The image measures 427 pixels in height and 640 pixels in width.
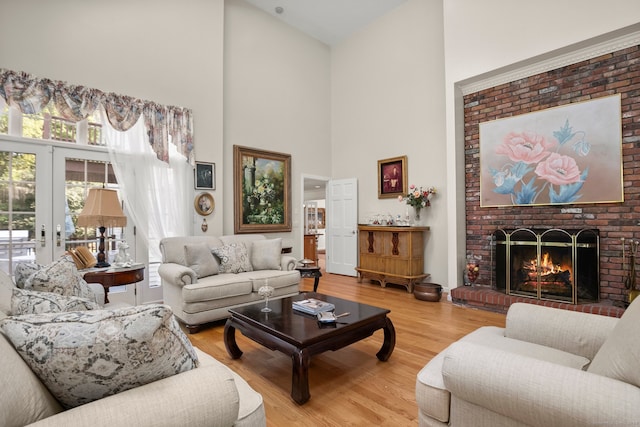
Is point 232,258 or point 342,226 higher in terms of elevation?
point 342,226

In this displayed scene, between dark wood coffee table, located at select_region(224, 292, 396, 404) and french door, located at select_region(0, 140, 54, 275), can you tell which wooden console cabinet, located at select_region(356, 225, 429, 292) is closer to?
dark wood coffee table, located at select_region(224, 292, 396, 404)

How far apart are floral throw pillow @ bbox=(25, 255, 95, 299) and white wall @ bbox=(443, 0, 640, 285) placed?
14.3 feet

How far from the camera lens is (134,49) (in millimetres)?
4355

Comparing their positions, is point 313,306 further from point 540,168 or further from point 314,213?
point 314,213

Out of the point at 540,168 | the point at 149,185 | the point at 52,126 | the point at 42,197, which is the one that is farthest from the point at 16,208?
the point at 540,168

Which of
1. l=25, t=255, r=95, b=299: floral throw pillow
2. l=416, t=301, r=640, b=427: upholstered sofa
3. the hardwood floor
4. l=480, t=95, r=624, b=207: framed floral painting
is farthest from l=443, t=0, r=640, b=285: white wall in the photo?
l=25, t=255, r=95, b=299: floral throw pillow

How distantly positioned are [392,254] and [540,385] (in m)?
4.32

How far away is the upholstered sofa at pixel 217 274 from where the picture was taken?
11.1 feet

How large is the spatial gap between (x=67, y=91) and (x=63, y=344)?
4.03 metres

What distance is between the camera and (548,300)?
153 inches

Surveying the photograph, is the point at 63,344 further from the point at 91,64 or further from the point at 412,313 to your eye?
the point at 91,64

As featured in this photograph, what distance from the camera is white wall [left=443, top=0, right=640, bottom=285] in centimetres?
354

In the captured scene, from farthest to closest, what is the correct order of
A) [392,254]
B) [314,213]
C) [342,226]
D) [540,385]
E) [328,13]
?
[314,213], [342,226], [328,13], [392,254], [540,385]

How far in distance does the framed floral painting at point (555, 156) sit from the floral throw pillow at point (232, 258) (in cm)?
341
